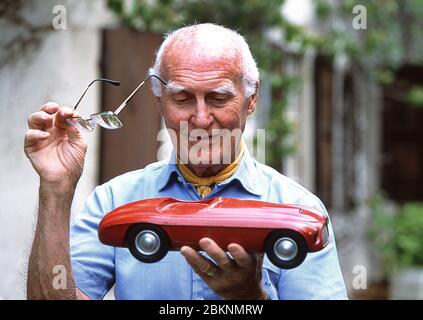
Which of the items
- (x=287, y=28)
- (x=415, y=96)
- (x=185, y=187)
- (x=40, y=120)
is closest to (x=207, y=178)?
(x=185, y=187)

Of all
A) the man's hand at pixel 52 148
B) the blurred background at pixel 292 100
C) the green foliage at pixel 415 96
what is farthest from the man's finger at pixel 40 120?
the green foliage at pixel 415 96

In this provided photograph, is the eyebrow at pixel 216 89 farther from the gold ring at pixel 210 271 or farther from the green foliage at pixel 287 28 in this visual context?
the green foliage at pixel 287 28

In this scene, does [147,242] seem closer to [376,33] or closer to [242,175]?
[242,175]

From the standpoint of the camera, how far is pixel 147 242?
170cm

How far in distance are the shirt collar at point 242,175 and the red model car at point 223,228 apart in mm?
237

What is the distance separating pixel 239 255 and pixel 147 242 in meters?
0.19

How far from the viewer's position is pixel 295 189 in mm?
2039

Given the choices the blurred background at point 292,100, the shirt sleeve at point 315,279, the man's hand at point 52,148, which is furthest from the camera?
the blurred background at point 292,100

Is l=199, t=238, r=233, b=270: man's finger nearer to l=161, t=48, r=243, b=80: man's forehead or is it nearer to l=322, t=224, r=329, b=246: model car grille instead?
l=322, t=224, r=329, b=246: model car grille

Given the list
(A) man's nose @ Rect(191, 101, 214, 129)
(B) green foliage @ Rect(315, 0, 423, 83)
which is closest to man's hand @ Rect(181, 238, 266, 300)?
(A) man's nose @ Rect(191, 101, 214, 129)

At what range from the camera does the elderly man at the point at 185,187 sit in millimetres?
1709
